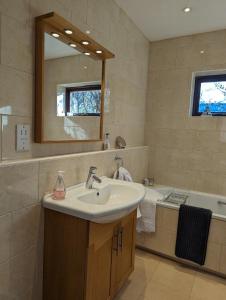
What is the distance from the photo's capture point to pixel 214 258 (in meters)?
1.97

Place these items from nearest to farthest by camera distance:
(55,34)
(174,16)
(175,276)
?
1. (55,34)
2. (175,276)
3. (174,16)

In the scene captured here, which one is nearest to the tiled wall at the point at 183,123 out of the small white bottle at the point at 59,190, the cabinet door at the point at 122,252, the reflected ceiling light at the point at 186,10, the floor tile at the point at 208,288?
the reflected ceiling light at the point at 186,10

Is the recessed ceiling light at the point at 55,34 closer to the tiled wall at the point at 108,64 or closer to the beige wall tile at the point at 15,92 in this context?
the tiled wall at the point at 108,64

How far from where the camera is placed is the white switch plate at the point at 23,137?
3.96ft

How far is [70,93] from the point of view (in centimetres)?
158

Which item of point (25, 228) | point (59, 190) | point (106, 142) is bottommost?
point (25, 228)

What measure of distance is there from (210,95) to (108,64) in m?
1.53

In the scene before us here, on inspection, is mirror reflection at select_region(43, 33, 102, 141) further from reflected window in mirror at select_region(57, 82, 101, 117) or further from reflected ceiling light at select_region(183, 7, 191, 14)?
reflected ceiling light at select_region(183, 7, 191, 14)

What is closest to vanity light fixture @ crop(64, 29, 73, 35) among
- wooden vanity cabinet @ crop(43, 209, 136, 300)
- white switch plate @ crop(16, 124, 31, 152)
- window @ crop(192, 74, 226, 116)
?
white switch plate @ crop(16, 124, 31, 152)

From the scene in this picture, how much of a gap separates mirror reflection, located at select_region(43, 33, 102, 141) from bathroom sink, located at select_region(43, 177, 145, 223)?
16.2 inches

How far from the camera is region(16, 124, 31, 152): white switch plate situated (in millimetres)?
1207

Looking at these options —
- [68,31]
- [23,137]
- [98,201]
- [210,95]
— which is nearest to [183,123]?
[210,95]

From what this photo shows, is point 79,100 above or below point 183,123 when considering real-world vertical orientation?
above

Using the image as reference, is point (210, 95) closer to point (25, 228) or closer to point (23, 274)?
point (25, 228)
